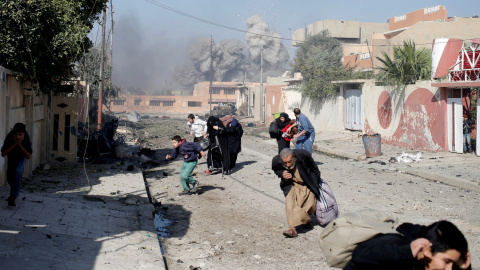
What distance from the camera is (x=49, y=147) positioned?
15.5m

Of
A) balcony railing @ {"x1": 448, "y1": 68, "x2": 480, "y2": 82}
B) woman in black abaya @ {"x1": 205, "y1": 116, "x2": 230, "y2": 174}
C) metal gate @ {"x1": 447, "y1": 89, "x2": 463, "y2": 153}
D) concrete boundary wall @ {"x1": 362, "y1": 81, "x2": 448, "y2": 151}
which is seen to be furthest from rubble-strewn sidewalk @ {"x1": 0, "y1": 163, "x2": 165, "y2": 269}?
concrete boundary wall @ {"x1": 362, "y1": 81, "x2": 448, "y2": 151}

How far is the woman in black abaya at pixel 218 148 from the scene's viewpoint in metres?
13.8

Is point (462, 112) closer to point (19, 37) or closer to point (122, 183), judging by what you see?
point (122, 183)

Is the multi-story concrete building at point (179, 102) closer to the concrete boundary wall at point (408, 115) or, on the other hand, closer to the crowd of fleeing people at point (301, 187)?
the concrete boundary wall at point (408, 115)

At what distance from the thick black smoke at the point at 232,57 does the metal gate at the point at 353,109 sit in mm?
91467

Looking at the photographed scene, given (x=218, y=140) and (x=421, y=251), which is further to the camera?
(x=218, y=140)

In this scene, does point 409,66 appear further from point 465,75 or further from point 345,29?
point 345,29

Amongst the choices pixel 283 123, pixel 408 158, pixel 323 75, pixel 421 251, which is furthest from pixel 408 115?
pixel 421 251

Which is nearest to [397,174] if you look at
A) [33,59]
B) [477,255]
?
[477,255]

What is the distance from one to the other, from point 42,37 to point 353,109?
18.0m

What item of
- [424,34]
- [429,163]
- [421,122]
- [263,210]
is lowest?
[263,210]

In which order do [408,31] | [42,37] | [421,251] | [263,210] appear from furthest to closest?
[408,31]
[42,37]
[263,210]
[421,251]

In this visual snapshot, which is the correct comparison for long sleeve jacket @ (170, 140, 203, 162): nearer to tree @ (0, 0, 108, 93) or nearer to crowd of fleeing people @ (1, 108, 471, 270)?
crowd of fleeing people @ (1, 108, 471, 270)

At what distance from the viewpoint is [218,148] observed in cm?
1396
